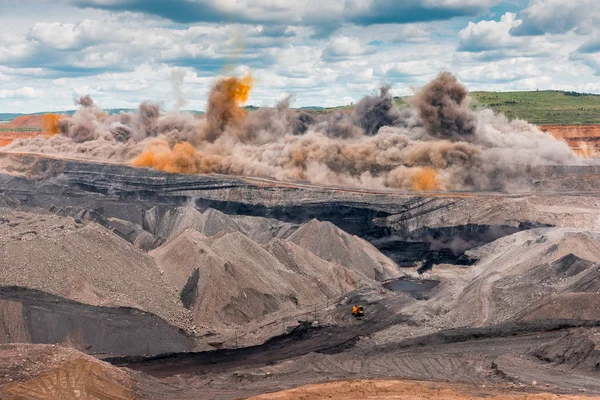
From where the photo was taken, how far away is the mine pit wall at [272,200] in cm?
5488

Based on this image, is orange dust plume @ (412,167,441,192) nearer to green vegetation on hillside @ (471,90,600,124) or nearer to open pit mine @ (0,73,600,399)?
open pit mine @ (0,73,600,399)

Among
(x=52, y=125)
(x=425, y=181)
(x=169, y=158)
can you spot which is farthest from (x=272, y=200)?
(x=52, y=125)

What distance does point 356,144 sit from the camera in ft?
243

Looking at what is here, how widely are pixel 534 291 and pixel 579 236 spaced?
9201 millimetres

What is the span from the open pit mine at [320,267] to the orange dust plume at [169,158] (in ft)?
0.87

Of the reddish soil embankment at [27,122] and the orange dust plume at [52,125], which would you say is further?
the reddish soil embankment at [27,122]

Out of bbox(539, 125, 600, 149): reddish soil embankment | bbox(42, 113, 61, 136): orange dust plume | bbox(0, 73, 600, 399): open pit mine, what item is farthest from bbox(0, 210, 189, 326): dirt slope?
bbox(539, 125, 600, 149): reddish soil embankment

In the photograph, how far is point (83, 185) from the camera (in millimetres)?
79062

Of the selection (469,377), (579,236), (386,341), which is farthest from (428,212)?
(469,377)

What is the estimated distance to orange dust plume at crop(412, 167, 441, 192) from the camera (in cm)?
6412

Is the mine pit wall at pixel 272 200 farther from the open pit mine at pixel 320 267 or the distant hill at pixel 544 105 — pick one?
the distant hill at pixel 544 105

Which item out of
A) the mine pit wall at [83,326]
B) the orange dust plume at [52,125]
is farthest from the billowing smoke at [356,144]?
the mine pit wall at [83,326]

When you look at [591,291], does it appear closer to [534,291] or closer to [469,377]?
[534,291]

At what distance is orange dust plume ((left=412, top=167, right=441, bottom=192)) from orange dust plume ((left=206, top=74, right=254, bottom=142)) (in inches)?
990
